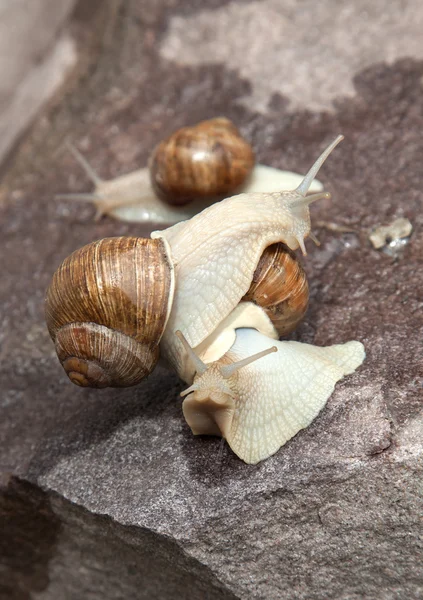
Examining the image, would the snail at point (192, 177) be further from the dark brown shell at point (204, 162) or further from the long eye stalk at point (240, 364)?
the long eye stalk at point (240, 364)

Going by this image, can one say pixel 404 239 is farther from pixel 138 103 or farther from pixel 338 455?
pixel 138 103

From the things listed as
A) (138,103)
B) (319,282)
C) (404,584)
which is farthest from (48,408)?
(138,103)

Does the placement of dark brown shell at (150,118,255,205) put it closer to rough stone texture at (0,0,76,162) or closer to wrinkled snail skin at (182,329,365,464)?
wrinkled snail skin at (182,329,365,464)

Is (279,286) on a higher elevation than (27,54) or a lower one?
lower

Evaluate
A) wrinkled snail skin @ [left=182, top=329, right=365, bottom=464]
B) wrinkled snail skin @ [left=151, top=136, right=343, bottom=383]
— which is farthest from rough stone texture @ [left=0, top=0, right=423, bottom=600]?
wrinkled snail skin @ [left=151, top=136, right=343, bottom=383]


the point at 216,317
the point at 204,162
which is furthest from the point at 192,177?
the point at 216,317

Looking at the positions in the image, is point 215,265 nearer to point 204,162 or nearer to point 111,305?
point 111,305
